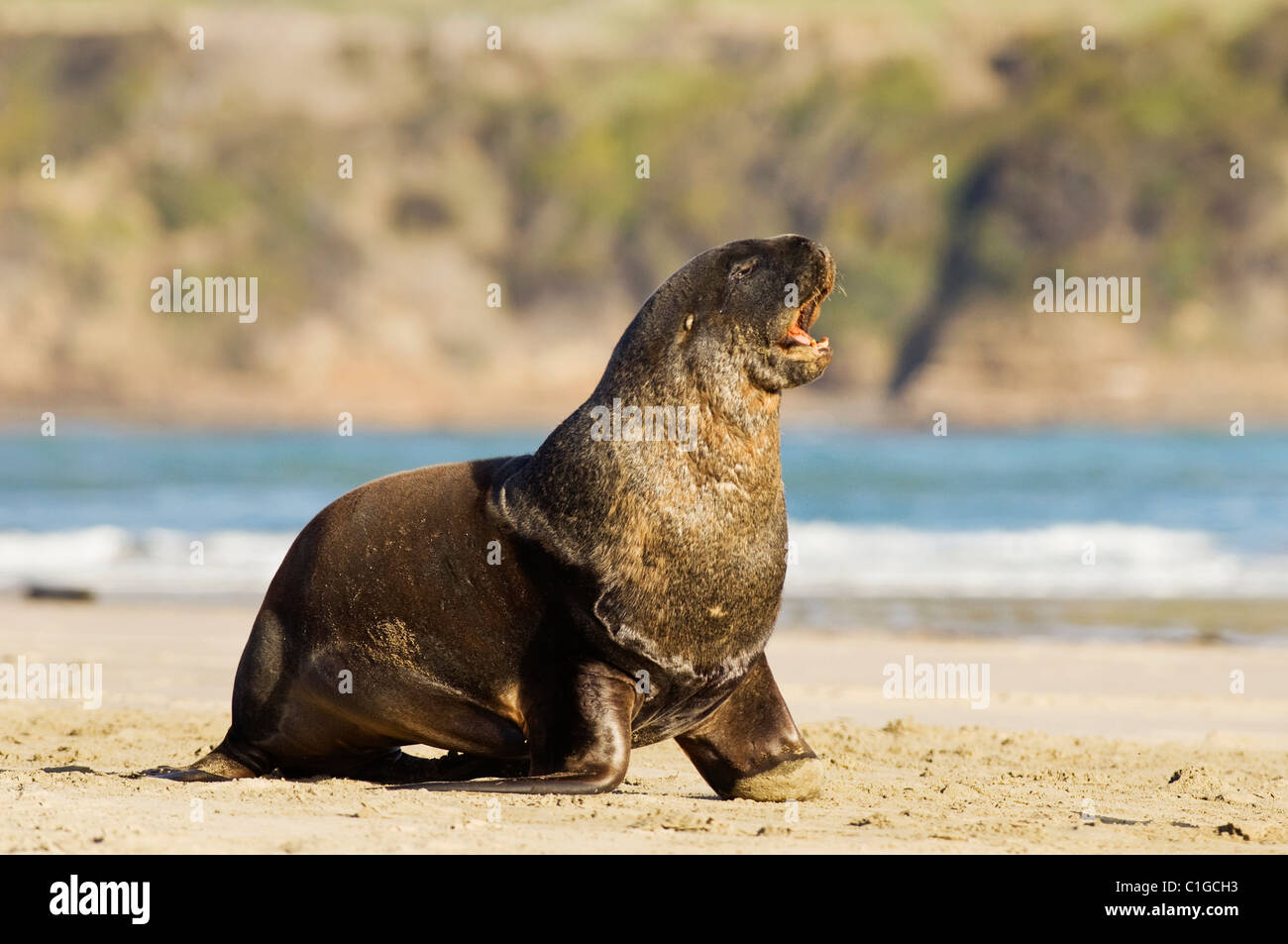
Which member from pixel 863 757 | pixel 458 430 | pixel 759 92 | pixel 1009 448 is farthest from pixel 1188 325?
pixel 863 757

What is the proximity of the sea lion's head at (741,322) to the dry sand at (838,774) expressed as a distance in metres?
1.62

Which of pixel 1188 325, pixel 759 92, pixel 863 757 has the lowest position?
pixel 863 757

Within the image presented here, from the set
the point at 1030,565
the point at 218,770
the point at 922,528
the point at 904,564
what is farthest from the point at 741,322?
the point at 922,528

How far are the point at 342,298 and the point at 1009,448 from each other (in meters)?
58.3

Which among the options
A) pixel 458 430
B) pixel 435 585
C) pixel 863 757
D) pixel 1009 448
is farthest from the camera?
pixel 458 430

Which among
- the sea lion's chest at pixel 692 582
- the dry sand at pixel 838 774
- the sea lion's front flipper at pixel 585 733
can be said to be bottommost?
the dry sand at pixel 838 774

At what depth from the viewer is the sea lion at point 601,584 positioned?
603 cm

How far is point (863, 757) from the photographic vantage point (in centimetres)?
808

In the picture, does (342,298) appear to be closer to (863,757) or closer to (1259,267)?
(1259,267)

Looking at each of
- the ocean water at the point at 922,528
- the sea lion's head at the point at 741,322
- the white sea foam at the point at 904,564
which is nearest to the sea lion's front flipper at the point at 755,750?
the sea lion's head at the point at 741,322

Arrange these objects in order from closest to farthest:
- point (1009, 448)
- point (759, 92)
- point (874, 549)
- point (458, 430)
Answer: point (874, 549), point (1009, 448), point (458, 430), point (759, 92)

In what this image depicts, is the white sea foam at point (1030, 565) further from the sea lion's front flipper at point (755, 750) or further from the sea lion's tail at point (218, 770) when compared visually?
the sea lion's tail at point (218, 770)

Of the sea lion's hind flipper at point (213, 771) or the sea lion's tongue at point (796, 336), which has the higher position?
the sea lion's tongue at point (796, 336)

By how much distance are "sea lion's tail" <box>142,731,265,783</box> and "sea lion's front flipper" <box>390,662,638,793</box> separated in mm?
1167
